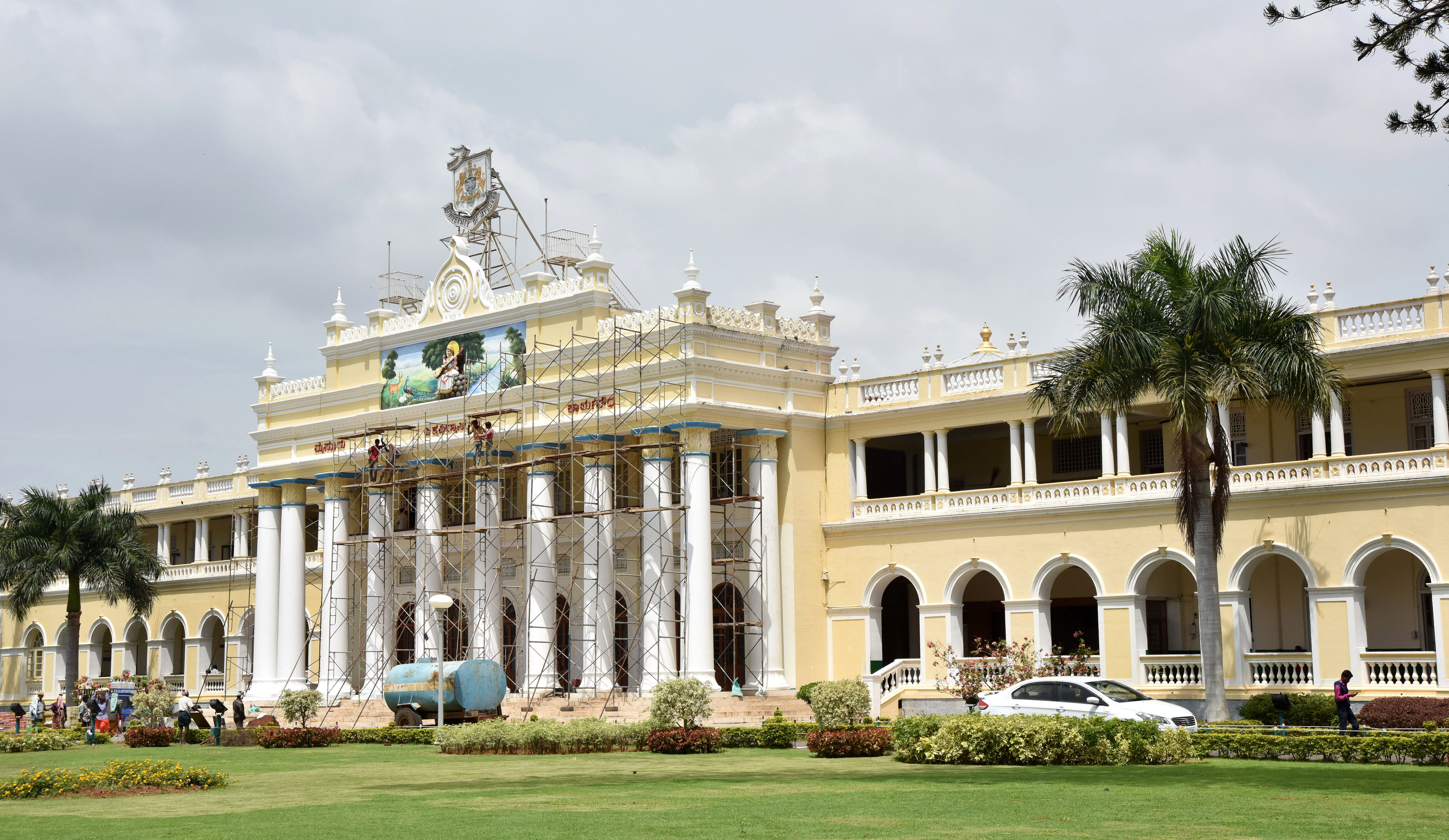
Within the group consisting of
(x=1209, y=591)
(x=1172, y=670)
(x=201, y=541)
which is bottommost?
(x=1172, y=670)

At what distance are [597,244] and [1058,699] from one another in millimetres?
19238

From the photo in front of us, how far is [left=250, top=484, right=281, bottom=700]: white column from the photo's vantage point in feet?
149

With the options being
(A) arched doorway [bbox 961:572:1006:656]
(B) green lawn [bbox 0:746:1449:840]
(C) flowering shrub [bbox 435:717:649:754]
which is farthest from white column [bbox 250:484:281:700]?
(B) green lawn [bbox 0:746:1449:840]

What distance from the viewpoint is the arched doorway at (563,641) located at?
40.6 meters

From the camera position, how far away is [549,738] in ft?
86.4

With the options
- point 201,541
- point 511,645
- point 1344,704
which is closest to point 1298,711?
point 1344,704

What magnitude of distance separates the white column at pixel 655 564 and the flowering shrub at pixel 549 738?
901 centimetres

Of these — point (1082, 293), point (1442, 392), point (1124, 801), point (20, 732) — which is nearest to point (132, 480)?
point (20, 732)

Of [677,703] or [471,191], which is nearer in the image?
[677,703]

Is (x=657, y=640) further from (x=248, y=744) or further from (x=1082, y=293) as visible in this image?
(x=1082, y=293)

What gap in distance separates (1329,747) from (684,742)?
10.1m

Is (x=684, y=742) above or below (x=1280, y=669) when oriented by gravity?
below

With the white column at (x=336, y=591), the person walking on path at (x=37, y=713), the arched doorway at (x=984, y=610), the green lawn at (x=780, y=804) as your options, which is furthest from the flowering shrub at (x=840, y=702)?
the person walking on path at (x=37, y=713)

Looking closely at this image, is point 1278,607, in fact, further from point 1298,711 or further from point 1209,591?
point 1209,591
